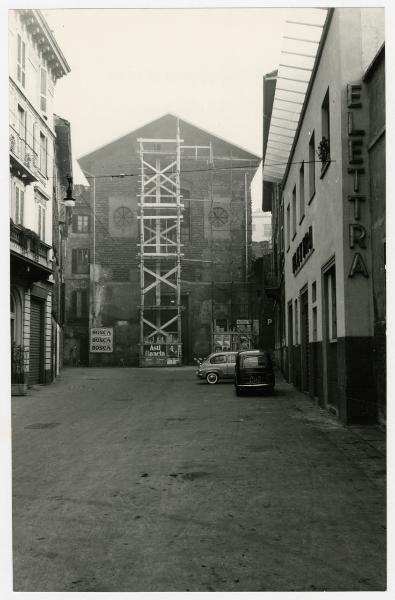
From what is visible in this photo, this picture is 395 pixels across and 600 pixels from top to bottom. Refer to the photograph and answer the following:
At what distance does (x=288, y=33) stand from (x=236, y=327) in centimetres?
3094

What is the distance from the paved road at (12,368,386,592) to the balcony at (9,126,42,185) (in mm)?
6098

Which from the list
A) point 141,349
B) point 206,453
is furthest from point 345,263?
point 141,349

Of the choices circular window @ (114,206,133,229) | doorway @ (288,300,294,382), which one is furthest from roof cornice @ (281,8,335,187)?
circular window @ (114,206,133,229)

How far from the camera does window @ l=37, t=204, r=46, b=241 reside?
21.8 meters

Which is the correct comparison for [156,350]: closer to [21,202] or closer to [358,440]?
[21,202]

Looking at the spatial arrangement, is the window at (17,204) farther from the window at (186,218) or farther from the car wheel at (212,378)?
the window at (186,218)

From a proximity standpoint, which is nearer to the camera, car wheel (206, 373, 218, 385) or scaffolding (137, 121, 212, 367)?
car wheel (206, 373, 218, 385)

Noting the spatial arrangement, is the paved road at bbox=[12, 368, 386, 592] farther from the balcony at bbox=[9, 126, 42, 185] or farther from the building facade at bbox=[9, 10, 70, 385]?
the balcony at bbox=[9, 126, 42, 185]

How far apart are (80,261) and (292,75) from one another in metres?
33.1

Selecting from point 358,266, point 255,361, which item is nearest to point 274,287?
point 255,361

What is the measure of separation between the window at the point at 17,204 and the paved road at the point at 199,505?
6732 millimetres

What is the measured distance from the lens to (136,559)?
5.03 m

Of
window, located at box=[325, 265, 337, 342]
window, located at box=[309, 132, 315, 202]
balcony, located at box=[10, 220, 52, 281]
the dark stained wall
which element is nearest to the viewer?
the dark stained wall

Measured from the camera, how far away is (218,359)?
26.2 metres
